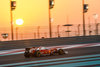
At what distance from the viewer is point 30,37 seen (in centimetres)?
2055

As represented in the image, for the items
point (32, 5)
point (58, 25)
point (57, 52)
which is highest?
point (32, 5)

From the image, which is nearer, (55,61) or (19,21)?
(55,61)

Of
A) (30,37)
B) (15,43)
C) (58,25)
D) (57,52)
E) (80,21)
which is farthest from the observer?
(80,21)

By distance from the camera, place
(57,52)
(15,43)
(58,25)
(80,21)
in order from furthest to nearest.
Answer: (80,21) → (58,25) → (15,43) → (57,52)

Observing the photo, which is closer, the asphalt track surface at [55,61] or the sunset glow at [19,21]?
the asphalt track surface at [55,61]

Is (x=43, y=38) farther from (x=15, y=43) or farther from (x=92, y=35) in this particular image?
(x=92, y=35)

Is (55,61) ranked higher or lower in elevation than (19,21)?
lower

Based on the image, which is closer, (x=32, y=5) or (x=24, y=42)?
(x=24, y=42)

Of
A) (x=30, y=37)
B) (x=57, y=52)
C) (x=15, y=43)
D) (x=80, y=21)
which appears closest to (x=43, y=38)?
(x=30, y=37)

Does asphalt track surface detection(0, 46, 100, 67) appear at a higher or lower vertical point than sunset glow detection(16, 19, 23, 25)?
lower

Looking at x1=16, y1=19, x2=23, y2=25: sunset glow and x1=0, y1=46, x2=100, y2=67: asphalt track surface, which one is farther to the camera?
x1=16, y1=19, x2=23, y2=25: sunset glow

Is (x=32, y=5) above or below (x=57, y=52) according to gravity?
above

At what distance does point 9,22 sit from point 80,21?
793cm

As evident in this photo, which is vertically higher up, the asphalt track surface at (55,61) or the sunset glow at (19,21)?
the sunset glow at (19,21)
